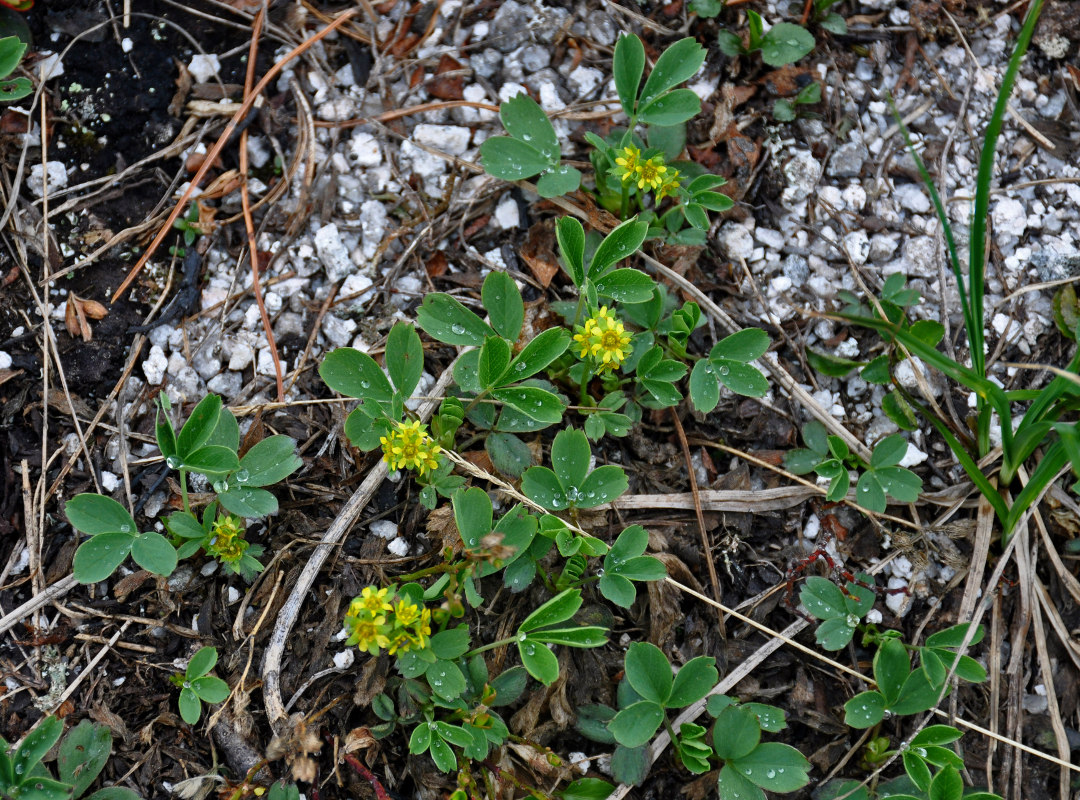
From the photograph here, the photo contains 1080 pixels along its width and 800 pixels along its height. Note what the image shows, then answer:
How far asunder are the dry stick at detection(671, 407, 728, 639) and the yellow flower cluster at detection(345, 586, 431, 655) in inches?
29.5

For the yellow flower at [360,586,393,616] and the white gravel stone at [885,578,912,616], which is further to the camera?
the white gravel stone at [885,578,912,616]

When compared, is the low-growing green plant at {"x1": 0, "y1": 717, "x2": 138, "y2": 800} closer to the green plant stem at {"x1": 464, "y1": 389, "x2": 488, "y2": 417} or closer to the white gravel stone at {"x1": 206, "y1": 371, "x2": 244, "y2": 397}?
the white gravel stone at {"x1": 206, "y1": 371, "x2": 244, "y2": 397}

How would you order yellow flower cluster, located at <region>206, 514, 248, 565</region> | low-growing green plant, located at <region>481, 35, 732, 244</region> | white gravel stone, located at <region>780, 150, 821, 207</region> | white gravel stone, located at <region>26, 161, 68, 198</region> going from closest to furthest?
yellow flower cluster, located at <region>206, 514, 248, 565</region> < low-growing green plant, located at <region>481, 35, 732, 244</region> < white gravel stone, located at <region>26, 161, 68, 198</region> < white gravel stone, located at <region>780, 150, 821, 207</region>

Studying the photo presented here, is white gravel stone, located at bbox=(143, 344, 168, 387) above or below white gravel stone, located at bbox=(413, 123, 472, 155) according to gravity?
below

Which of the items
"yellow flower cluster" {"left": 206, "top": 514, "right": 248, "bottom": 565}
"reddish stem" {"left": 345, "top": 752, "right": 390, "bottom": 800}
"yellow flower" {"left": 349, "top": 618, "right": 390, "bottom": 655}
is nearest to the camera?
"yellow flower" {"left": 349, "top": 618, "right": 390, "bottom": 655}

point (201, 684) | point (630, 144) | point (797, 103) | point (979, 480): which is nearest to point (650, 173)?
point (630, 144)

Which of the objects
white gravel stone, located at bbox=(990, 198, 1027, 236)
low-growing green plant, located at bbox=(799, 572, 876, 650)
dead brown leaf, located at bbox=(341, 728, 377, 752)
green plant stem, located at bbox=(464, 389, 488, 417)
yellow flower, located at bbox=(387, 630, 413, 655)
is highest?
white gravel stone, located at bbox=(990, 198, 1027, 236)

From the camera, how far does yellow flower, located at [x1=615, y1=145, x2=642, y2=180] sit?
2.02 metres

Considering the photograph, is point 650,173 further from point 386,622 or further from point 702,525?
point 386,622

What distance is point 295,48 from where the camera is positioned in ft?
7.87

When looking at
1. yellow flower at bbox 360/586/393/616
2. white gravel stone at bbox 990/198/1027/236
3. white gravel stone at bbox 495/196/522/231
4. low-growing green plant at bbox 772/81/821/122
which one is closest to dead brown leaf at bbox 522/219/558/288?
white gravel stone at bbox 495/196/522/231

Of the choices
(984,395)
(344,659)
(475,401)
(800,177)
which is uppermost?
(800,177)

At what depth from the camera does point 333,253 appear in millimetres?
2254

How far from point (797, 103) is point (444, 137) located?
1085 millimetres
